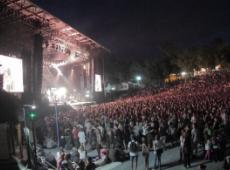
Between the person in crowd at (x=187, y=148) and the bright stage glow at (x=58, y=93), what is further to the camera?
the bright stage glow at (x=58, y=93)

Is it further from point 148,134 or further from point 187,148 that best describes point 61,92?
point 187,148

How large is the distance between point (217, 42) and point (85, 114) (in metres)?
53.3

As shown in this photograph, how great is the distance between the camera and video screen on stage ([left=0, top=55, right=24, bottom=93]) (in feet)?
67.0

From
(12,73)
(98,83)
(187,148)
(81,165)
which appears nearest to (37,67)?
(12,73)

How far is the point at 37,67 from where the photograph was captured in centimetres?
2153

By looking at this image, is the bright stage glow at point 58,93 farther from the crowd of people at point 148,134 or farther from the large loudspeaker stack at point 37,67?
the crowd of people at point 148,134

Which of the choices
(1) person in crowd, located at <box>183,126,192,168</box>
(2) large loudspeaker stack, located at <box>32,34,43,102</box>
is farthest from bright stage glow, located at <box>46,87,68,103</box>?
(1) person in crowd, located at <box>183,126,192,168</box>

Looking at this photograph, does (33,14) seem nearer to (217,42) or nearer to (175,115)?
(175,115)

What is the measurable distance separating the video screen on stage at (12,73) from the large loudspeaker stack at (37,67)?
3.71ft

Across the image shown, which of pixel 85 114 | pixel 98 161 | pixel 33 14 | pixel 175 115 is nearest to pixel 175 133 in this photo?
pixel 175 115

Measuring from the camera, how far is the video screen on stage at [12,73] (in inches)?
805

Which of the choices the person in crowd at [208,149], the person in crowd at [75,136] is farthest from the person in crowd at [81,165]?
the person in crowd at [208,149]

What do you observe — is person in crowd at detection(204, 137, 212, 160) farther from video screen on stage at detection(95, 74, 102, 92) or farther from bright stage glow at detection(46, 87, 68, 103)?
bright stage glow at detection(46, 87, 68, 103)

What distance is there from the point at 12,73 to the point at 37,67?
1.66m
